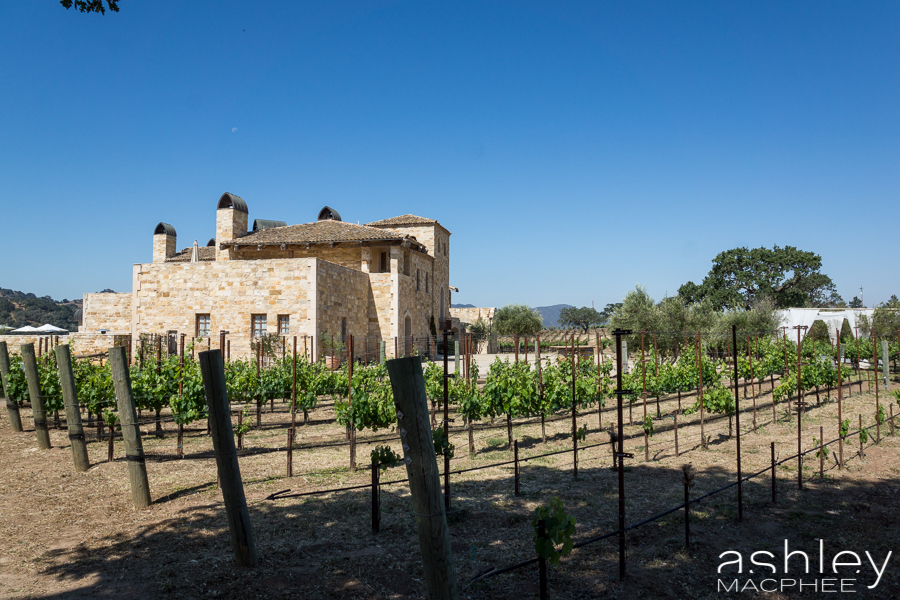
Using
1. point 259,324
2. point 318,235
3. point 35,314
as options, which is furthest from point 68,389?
point 35,314

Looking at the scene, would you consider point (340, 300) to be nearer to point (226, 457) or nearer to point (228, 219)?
point (228, 219)

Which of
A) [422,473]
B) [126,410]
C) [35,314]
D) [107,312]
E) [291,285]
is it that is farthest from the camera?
[35,314]

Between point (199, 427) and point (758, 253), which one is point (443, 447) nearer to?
point (199, 427)

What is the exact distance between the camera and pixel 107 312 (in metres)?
25.5

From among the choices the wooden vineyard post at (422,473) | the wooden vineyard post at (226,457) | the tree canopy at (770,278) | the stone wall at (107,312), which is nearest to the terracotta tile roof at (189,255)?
the stone wall at (107,312)

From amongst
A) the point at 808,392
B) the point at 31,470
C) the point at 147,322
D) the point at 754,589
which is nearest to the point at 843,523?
the point at 754,589

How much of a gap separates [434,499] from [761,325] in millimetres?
30673

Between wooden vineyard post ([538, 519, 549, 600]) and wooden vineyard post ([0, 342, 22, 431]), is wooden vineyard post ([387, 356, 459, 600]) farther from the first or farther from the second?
wooden vineyard post ([0, 342, 22, 431])

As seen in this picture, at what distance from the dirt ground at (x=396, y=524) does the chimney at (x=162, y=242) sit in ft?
74.0

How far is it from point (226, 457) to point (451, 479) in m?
3.70

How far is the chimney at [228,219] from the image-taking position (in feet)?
82.8

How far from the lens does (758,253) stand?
49.6 m

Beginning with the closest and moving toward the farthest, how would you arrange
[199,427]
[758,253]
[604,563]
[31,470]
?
1. [604,563]
2. [31,470]
3. [199,427]
4. [758,253]

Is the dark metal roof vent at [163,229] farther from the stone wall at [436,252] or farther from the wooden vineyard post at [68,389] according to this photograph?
the wooden vineyard post at [68,389]
